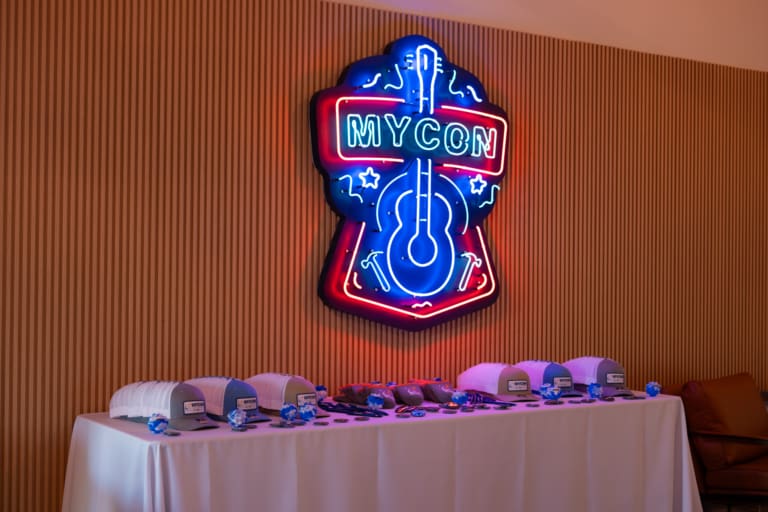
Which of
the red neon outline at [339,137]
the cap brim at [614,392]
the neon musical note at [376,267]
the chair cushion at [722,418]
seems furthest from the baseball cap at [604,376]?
the red neon outline at [339,137]

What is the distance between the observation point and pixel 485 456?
474 cm

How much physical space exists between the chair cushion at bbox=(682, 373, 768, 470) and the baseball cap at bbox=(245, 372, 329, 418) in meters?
2.44

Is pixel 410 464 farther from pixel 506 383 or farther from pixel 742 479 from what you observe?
pixel 742 479

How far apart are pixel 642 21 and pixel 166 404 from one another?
4347 mm

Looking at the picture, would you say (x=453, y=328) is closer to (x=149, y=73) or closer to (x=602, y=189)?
(x=602, y=189)

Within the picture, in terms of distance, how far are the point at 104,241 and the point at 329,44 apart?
1.67 meters

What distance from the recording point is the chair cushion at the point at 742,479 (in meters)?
5.57

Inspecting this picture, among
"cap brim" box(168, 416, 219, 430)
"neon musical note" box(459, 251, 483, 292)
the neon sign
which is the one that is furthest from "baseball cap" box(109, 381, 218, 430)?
"neon musical note" box(459, 251, 483, 292)

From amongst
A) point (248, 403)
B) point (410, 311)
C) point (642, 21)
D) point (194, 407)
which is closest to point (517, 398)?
point (410, 311)

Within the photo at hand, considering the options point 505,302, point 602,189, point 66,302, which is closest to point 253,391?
point 66,302

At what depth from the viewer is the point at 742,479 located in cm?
562

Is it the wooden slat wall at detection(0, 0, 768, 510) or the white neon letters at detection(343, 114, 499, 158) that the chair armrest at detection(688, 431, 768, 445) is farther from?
the white neon letters at detection(343, 114, 499, 158)

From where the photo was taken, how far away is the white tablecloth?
3955mm

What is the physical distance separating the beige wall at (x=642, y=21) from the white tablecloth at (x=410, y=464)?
243 centimetres
